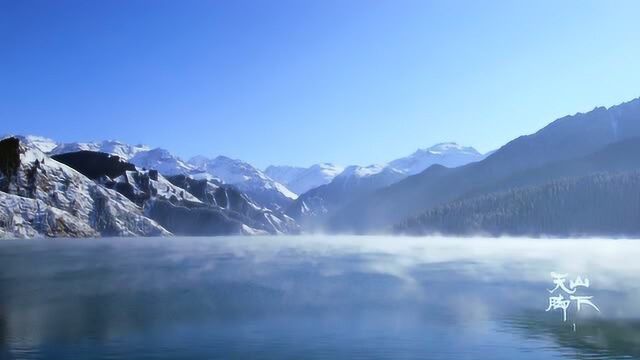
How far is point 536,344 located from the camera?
5034cm

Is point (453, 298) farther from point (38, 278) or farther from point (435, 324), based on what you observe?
point (38, 278)

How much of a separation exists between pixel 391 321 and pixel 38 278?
68.8m

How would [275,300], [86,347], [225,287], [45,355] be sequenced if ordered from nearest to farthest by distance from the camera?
[45,355]
[86,347]
[275,300]
[225,287]

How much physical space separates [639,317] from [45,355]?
57.2 meters

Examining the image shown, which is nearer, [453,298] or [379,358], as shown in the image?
[379,358]

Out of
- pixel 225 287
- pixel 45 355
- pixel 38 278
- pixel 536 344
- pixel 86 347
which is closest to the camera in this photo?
pixel 45 355

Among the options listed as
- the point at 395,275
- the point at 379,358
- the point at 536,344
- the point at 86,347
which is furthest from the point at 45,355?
the point at 395,275

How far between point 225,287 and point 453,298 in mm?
34069

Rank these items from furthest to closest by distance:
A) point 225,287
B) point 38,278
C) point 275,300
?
point 38,278
point 225,287
point 275,300

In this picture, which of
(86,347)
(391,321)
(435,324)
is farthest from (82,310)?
(435,324)

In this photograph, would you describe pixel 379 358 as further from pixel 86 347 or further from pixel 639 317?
pixel 639 317

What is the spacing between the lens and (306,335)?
5344 cm

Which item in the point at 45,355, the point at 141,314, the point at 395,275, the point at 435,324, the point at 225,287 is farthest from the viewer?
the point at 395,275

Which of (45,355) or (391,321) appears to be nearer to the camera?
(45,355)
